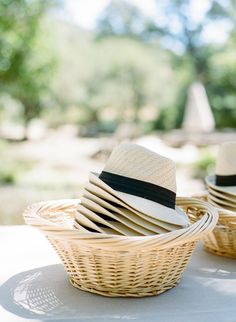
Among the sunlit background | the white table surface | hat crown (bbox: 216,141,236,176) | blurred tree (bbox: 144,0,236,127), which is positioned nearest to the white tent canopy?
the sunlit background

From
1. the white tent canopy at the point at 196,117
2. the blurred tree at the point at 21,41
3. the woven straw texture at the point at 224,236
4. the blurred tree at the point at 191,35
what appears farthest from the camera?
the blurred tree at the point at 191,35

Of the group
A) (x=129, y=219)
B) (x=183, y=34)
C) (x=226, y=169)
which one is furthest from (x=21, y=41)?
(x=183, y=34)

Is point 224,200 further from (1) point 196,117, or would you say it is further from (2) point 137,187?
(1) point 196,117

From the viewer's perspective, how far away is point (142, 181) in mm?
749

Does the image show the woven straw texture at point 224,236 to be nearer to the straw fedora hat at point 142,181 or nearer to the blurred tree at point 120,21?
the straw fedora hat at point 142,181

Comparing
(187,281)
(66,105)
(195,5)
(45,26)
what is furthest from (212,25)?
(187,281)

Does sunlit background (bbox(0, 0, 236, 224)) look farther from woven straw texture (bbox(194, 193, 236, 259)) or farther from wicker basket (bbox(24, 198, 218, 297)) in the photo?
wicker basket (bbox(24, 198, 218, 297))

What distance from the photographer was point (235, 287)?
2.49 feet

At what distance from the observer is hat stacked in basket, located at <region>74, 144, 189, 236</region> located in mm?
708

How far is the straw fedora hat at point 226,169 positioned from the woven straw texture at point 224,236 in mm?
94

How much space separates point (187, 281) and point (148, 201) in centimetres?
15

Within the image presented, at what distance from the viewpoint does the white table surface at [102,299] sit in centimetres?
65

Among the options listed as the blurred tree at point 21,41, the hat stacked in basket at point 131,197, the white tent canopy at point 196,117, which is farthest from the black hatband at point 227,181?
the white tent canopy at point 196,117

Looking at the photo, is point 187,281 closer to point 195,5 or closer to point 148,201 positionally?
point 148,201
